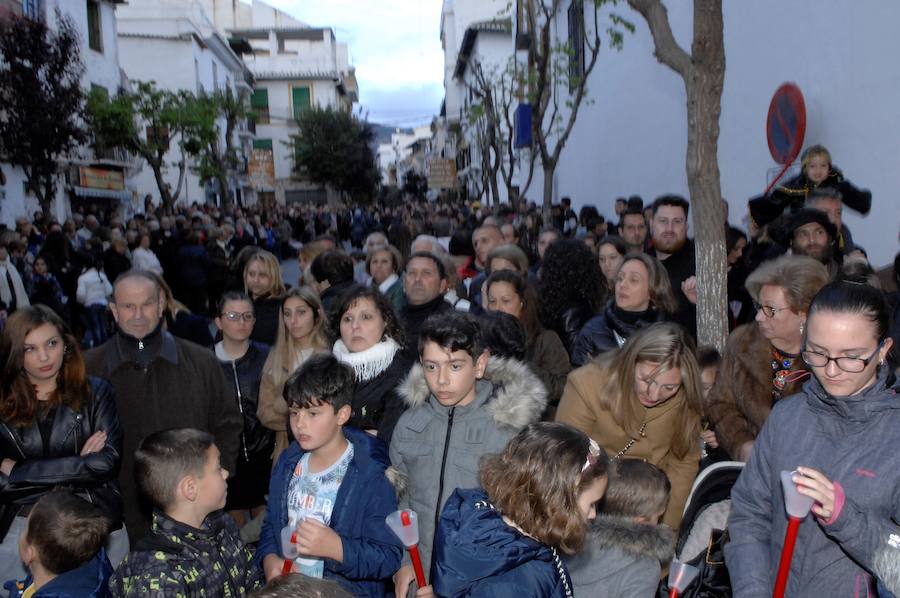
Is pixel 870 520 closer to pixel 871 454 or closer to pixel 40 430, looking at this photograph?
pixel 871 454

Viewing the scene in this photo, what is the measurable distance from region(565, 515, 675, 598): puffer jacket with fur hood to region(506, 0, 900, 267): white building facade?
536cm

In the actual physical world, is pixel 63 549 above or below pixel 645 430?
below

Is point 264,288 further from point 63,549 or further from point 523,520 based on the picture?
point 523,520

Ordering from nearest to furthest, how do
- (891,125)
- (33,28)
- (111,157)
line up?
(891,125)
(33,28)
(111,157)

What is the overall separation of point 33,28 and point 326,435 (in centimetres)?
1541

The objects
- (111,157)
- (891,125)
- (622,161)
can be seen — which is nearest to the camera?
(891,125)

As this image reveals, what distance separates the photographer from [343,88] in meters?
69.1

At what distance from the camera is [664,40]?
5.09 meters

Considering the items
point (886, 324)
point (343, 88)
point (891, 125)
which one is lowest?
point (886, 324)

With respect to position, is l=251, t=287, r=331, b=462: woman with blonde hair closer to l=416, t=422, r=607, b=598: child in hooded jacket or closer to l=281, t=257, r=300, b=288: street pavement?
l=416, t=422, r=607, b=598: child in hooded jacket


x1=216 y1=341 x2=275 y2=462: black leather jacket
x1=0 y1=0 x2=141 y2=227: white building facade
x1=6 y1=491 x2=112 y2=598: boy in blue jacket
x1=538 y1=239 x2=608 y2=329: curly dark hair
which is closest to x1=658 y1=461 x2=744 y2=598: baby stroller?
x1=6 y1=491 x2=112 y2=598: boy in blue jacket

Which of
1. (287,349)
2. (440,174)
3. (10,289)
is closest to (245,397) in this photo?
(287,349)

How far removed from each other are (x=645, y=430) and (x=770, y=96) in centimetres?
692

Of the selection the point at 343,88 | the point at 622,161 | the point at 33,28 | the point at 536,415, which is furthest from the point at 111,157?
the point at 343,88
